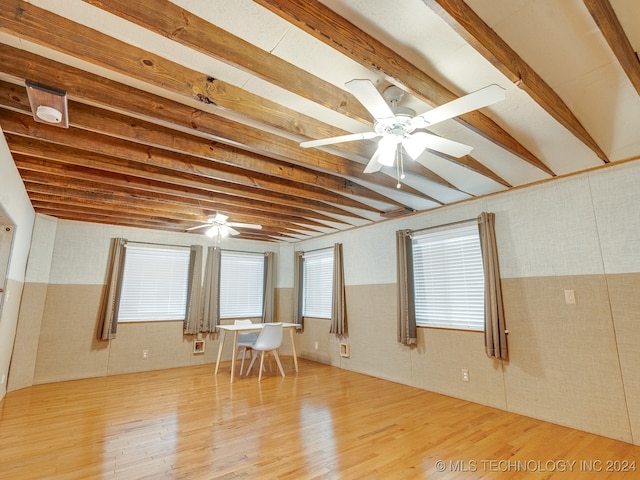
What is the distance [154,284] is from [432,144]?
5362mm

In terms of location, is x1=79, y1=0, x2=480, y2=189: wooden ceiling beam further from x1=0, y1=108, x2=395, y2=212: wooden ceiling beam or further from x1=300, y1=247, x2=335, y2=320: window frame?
x1=300, y1=247, x2=335, y2=320: window frame

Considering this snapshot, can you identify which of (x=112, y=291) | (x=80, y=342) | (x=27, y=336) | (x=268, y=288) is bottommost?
(x=80, y=342)

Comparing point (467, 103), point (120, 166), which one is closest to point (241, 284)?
point (120, 166)

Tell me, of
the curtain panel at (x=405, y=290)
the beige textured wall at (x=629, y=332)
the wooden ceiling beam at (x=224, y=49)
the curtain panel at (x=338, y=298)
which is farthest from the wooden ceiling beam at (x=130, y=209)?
the beige textured wall at (x=629, y=332)

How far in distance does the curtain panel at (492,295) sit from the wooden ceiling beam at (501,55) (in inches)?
58.2

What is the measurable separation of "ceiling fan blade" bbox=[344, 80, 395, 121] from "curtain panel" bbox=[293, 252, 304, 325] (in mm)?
5128

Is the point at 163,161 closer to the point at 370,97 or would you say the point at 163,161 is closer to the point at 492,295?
the point at 370,97

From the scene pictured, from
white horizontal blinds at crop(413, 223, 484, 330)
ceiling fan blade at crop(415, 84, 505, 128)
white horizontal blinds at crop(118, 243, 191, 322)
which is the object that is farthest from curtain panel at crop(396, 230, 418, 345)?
white horizontal blinds at crop(118, 243, 191, 322)

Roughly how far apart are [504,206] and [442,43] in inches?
101

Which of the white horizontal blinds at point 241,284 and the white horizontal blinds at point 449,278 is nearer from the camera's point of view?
the white horizontal blinds at point 449,278

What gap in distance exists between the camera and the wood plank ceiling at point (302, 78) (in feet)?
5.18

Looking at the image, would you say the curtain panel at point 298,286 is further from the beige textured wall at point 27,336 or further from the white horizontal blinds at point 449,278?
the beige textured wall at point 27,336

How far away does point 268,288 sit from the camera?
6.86m

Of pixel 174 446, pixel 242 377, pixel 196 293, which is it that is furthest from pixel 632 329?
pixel 196 293
